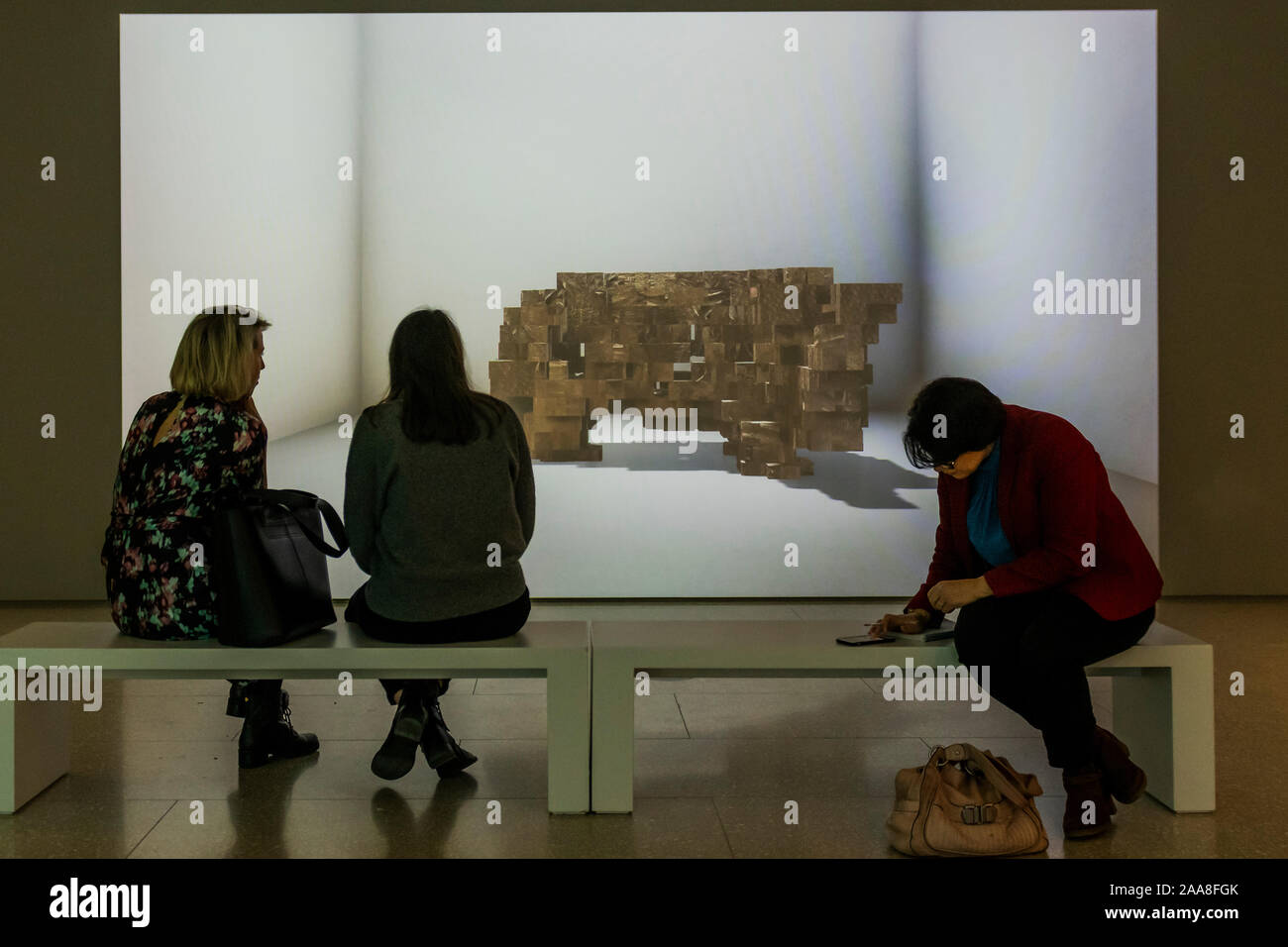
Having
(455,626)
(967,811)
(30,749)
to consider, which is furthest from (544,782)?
(30,749)

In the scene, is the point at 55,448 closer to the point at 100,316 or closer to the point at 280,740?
the point at 100,316

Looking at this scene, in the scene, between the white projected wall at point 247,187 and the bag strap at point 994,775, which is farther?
the white projected wall at point 247,187

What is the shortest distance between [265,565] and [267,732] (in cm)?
64

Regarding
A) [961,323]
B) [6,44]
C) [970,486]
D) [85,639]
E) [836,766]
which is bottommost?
[836,766]

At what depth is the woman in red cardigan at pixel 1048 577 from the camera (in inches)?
113

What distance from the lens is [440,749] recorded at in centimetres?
336

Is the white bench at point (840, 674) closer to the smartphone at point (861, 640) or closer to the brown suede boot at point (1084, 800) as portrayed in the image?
the smartphone at point (861, 640)

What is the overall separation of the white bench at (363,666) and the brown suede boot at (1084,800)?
1.08m

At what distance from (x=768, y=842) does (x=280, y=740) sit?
142cm

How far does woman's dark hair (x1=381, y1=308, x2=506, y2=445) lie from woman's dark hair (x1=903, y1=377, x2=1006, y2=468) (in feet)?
3.40

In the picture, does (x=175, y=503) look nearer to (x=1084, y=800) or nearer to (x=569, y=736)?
(x=569, y=736)

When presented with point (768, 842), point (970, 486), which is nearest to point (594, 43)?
point (970, 486)

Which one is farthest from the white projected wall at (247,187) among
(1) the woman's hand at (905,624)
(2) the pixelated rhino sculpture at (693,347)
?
(1) the woman's hand at (905,624)

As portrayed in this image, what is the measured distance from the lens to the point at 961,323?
6242 millimetres
